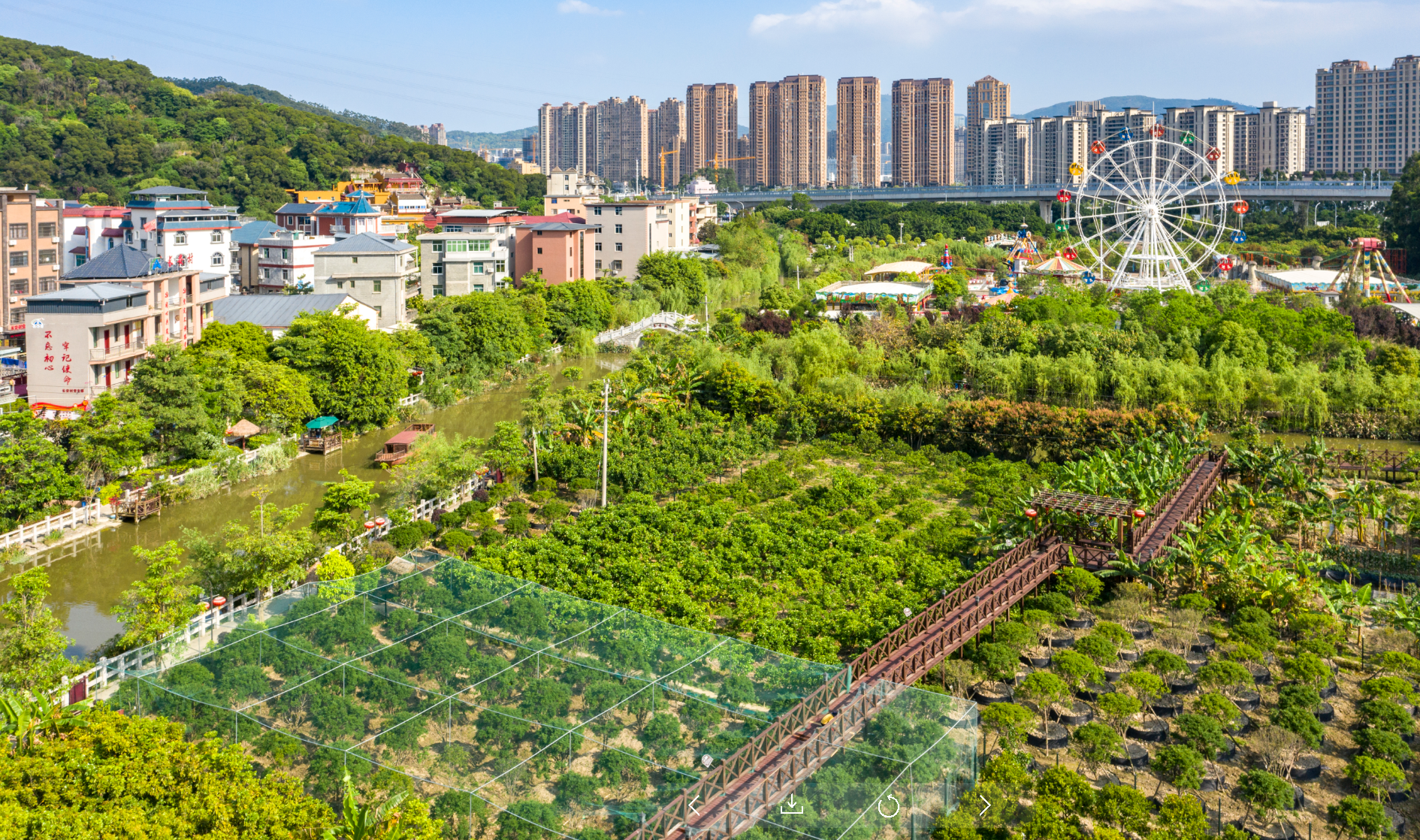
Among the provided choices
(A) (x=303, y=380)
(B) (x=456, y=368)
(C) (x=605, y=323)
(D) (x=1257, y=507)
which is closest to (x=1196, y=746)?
(D) (x=1257, y=507)

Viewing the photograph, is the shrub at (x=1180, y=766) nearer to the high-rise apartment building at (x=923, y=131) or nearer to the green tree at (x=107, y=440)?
the green tree at (x=107, y=440)

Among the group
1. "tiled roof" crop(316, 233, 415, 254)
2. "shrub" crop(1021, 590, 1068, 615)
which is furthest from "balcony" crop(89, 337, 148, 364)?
"shrub" crop(1021, 590, 1068, 615)

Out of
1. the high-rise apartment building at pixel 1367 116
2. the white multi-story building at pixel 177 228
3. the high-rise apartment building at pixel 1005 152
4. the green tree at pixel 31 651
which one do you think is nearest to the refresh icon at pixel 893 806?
the green tree at pixel 31 651

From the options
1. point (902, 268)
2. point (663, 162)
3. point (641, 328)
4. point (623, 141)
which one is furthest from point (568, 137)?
point (641, 328)

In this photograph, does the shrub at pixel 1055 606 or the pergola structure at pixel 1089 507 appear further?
the pergola structure at pixel 1089 507

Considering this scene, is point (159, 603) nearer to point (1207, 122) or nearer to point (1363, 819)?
point (1363, 819)

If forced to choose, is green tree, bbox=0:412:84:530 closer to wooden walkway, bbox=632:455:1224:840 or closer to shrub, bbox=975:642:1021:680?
wooden walkway, bbox=632:455:1224:840
